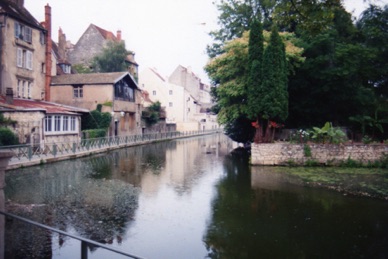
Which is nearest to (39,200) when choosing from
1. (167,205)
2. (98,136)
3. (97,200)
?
(97,200)

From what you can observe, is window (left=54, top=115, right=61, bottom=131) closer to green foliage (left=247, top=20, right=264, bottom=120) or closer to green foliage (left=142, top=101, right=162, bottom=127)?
green foliage (left=247, top=20, right=264, bottom=120)

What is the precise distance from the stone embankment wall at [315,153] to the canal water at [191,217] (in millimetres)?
4929

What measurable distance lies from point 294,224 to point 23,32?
111ft

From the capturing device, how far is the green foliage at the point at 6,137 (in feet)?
74.6

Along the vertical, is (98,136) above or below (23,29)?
below

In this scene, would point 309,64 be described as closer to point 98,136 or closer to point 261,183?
point 261,183

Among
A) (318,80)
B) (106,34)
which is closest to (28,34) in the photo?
(106,34)

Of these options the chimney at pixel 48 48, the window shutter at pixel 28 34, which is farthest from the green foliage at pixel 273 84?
the chimney at pixel 48 48

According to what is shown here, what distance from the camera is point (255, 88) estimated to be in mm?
25609

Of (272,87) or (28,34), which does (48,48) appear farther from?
(272,87)

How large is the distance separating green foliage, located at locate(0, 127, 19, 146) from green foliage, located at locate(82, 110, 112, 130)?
595 inches

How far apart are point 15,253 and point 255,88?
20572 millimetres

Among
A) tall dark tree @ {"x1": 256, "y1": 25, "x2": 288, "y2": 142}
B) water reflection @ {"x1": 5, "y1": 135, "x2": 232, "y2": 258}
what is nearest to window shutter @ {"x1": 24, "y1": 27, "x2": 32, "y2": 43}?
water reflection @ {"x1": 5, "y1": 135, "x2": 232, "y2": 258}

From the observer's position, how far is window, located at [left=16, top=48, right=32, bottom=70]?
3378 cm
